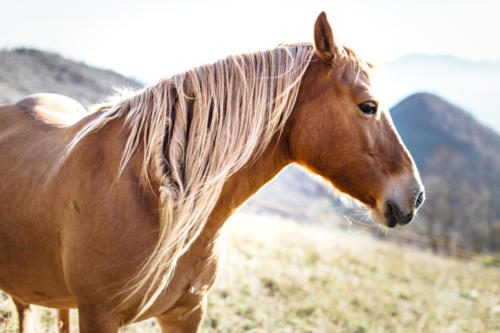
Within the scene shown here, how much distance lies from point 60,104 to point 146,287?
6.71ft

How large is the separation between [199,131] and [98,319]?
101 centimetres

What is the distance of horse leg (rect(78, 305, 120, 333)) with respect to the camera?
1646 millimetres

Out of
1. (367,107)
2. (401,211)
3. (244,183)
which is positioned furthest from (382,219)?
(244,183)

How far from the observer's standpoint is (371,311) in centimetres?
540

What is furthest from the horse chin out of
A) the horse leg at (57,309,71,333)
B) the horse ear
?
the horse leg at (57,309,71,333)

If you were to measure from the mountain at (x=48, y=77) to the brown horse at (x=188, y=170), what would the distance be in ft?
34.3

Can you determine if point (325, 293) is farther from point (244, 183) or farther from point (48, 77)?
point (48, 77)

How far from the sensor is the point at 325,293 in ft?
18.2

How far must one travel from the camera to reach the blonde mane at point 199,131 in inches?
63.9

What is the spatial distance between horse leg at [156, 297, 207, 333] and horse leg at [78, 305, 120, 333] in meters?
0.39

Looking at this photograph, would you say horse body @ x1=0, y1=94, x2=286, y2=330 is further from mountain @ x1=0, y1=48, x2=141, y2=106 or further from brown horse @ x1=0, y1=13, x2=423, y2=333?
mountain @ x1=0, y1=48, x2=141, y2=106

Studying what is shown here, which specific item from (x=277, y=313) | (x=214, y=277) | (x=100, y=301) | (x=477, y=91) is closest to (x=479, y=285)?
(x=277, y=313)

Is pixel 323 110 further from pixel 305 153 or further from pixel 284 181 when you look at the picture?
pixel 284 181

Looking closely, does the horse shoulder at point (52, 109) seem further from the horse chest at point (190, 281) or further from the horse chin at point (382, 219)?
the horse chin at point (382, 219)
